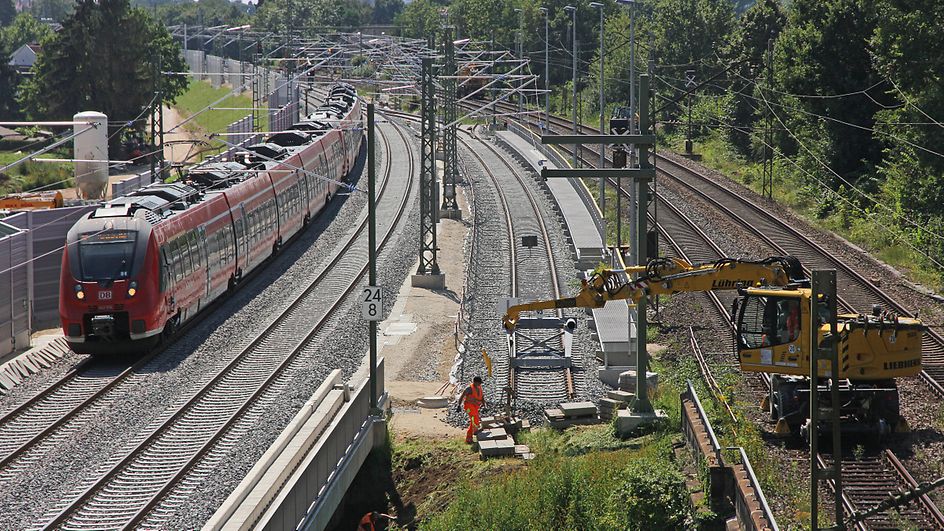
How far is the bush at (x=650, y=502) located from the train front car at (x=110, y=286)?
13.2 meters

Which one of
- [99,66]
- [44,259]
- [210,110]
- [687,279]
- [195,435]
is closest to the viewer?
[687,279]

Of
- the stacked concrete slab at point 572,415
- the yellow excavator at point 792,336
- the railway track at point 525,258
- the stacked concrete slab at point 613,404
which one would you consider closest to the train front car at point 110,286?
the railway track at point 525,258

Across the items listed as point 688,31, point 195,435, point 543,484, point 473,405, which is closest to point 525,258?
point 473,405

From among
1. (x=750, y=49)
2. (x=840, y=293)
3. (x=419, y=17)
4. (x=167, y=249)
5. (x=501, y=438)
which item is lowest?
(x=501, y=438)

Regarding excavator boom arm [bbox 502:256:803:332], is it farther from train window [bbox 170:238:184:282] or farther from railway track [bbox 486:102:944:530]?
train window [bbox 170:238:184:282]

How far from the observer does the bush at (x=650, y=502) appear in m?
16.2

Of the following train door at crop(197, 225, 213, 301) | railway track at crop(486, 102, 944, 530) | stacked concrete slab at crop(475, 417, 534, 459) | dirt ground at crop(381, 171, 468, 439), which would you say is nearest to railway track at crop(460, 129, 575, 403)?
dirt ground at crop(381, 171, 468, 439)

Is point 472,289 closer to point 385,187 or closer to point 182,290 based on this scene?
point 182,290

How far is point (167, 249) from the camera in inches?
1076

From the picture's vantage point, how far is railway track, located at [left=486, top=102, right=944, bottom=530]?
1603cm

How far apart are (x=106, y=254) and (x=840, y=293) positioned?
1815cm

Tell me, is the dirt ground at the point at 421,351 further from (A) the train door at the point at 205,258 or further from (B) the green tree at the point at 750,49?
(B) the green tree at the point at 750,49

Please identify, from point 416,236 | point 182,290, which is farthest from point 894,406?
point 416,236

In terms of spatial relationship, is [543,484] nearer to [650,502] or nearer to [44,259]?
[650,502]
